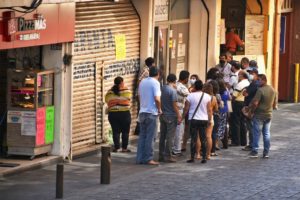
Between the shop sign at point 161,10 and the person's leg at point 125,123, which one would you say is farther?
the shop sign at point 161,10

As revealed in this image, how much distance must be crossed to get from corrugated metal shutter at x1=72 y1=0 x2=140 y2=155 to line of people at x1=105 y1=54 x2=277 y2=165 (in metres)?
0.52

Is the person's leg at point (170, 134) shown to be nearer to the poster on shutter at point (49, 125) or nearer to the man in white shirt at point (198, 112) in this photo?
the man in white shirt at point (198, 112)

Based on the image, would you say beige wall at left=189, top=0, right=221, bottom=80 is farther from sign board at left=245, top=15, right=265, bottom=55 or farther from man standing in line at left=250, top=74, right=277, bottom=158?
man standing in line at left=250, top=74, right=277, bottom=158

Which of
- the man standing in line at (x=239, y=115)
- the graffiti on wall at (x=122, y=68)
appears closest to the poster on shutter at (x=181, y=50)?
the graffiti on wall at (x=122, y=68)

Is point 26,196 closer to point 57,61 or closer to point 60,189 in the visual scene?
point 60,189

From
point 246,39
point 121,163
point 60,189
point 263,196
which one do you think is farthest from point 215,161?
point 246,39

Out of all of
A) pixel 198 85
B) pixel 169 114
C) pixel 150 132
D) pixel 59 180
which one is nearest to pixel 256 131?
pixel 198 85

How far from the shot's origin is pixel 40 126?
64.6 feet

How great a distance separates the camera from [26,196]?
54.9ft

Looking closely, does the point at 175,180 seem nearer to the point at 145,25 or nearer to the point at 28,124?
the point at 28,124

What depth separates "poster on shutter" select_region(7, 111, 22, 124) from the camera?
19.7 metres

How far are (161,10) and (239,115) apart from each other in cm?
398

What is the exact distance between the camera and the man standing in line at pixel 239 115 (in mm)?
22703

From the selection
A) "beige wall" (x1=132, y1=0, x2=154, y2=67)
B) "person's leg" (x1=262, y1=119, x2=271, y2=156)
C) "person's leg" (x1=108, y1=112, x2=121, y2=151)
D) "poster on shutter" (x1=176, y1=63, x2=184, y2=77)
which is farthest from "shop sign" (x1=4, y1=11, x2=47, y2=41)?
"poster on shutter" (x1=176, y1=63, x2=184, y2=77)
